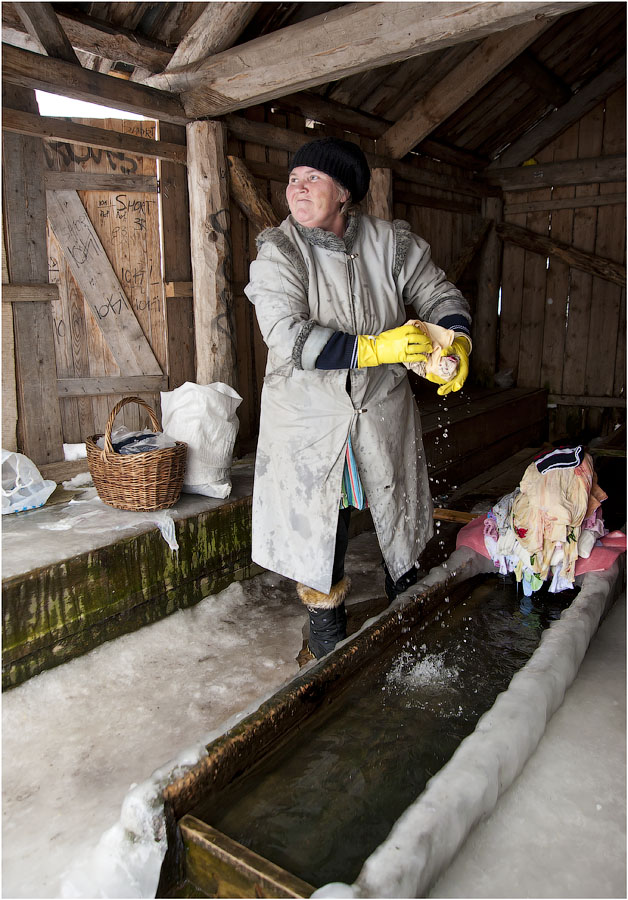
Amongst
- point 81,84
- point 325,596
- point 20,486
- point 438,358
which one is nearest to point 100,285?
point 81,84

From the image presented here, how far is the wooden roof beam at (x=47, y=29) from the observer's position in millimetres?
3375

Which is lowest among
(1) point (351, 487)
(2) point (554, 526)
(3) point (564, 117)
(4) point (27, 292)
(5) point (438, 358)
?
(2) point (554, 526)

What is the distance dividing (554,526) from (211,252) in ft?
8.83

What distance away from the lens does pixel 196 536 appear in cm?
351

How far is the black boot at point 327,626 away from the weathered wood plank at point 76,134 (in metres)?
2.89

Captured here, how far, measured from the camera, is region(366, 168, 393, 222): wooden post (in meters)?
5.84

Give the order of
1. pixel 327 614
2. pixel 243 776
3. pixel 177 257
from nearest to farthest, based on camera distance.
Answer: pixel 243 776 → pixel 327 614 → pixel 177 257

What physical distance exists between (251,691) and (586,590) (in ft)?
4.95

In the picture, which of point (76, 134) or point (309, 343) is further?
point (76, 134)

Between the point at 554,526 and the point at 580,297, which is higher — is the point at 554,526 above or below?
below

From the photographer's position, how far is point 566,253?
7.58 meters

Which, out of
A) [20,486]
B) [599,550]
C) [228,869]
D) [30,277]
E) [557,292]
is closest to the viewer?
[228,869]

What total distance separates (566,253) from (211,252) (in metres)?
4.91

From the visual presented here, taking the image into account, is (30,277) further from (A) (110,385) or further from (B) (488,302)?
(B) (488,302)
